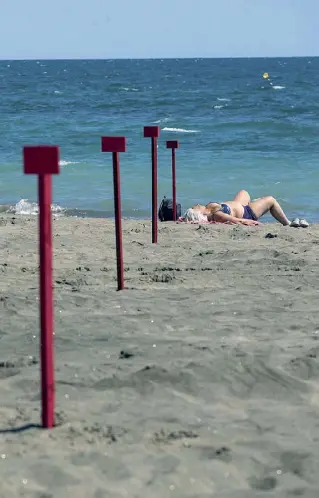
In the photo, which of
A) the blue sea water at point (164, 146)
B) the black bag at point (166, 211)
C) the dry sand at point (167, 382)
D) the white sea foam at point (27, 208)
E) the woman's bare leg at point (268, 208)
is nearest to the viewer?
the dry sand at point (167, 382)

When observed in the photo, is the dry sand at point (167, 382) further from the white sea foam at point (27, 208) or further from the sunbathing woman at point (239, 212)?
the white sea foam at point (27, 208)

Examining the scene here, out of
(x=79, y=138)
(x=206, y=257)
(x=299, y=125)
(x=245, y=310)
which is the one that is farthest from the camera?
(x=299, y=125)

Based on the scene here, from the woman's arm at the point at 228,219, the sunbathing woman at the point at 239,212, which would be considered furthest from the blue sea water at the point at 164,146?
the woman's arm at the point at 228,219

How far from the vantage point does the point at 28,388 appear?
412cm

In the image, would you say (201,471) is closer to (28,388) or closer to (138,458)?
(138,458)

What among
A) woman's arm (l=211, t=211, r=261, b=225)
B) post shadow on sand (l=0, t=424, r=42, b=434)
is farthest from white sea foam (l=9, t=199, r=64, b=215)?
post shadow on sand (l=0, t=424, r=42, b=434)

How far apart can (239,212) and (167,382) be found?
6.58 m

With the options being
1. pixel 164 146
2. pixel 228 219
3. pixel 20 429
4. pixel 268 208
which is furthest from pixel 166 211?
pixel 164 146

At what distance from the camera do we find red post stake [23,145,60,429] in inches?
129

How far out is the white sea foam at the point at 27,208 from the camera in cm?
1296

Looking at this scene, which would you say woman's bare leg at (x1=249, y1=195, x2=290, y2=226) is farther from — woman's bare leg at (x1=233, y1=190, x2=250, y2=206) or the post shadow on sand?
the post shadow on sand

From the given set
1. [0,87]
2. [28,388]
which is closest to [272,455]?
[28,388]

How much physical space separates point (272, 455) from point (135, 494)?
23.6 inches

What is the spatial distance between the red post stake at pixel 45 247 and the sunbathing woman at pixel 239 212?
686 cm
